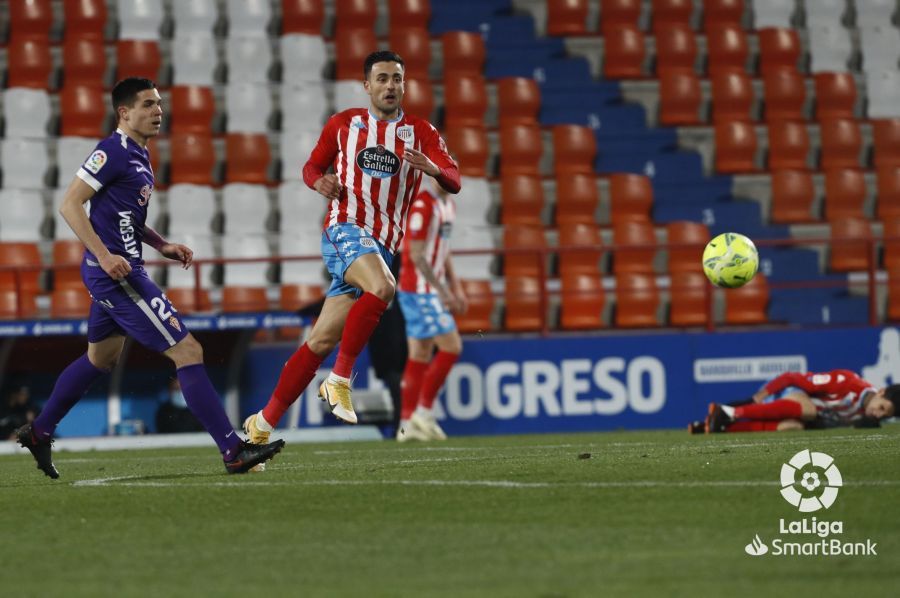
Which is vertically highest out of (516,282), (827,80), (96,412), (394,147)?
(827,80)

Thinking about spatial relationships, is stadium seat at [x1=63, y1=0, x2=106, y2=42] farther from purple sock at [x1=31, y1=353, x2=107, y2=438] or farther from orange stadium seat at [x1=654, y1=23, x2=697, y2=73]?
purple sock at [x1=31, y1=353, x2=107, y2=438]

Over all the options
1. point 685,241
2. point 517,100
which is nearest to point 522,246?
point 685,241

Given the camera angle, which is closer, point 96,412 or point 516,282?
point 96,412

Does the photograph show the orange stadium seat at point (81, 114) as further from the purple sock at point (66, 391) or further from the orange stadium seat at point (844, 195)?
the purple sock at point (66, 391)

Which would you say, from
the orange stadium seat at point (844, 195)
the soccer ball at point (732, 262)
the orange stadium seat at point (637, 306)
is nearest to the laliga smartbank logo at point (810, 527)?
the soccer ball at point (732, 262)

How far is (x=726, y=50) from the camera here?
60.8 ft

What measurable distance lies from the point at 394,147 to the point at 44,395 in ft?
22.3

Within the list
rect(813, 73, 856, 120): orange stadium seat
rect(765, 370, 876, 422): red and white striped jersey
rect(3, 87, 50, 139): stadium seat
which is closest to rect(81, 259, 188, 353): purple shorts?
rect(765, 370, 876, 422): red and white striped jersey

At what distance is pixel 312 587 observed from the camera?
4145 mm

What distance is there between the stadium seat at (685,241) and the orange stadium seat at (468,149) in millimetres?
2232

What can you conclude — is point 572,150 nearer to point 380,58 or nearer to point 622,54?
point 622,54

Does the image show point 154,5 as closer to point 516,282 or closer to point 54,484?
point 516,282

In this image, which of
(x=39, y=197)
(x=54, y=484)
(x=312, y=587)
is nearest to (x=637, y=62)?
(x=39, y=197)

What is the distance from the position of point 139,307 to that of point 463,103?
34.5 ft
